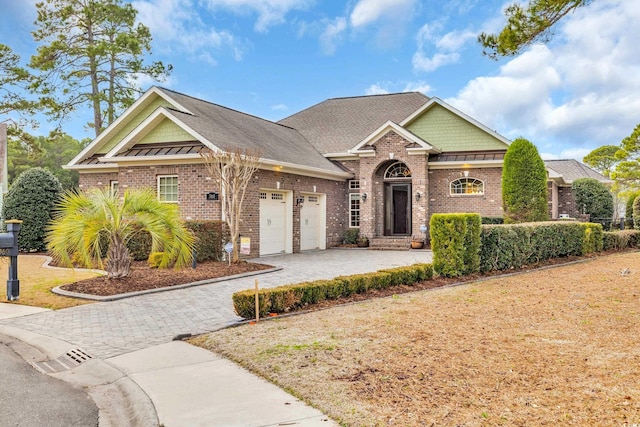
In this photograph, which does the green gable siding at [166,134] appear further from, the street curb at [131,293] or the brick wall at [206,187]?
the street curb at [131,293]

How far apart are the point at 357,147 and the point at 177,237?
12.0m

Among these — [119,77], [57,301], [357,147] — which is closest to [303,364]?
[57,301]

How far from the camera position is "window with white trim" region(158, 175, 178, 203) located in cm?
1666

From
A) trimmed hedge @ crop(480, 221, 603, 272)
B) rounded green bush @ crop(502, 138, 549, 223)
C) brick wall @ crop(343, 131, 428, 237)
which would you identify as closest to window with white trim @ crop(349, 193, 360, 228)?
brick wall @ crop(343, 131, 428, 237)

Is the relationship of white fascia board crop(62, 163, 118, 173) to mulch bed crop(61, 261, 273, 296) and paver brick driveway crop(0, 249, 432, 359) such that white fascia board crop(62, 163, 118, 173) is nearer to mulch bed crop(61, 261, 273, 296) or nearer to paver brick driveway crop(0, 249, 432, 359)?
mulch bed crop(61, 261, 273, 296)

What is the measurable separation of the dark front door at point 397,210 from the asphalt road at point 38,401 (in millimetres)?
18342

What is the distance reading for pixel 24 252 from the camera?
18406 millimetres

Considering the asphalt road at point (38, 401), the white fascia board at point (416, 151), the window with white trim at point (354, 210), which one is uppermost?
the white fascia board at point (416, 151)

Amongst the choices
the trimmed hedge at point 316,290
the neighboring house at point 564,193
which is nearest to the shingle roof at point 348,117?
the neighboring house at point 564,193

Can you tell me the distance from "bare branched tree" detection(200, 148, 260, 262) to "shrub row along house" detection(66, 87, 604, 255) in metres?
0.93

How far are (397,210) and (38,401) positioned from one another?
1959 centimetres

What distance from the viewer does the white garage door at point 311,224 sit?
19594 millimetres

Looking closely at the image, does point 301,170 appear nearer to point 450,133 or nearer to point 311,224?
point 311,224

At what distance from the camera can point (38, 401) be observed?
14.6ft
